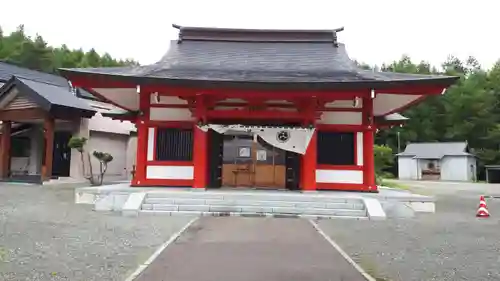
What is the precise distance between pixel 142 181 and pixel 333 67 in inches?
269

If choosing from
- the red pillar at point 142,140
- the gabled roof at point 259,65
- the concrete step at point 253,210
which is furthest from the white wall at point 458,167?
the red pillar at point 142,140

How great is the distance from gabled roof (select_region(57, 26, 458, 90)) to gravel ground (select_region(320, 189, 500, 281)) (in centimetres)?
381

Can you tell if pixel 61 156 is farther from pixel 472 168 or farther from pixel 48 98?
pixel 472 168

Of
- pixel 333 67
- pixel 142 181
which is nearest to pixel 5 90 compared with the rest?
pixel 142 181

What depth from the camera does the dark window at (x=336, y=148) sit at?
1239cm

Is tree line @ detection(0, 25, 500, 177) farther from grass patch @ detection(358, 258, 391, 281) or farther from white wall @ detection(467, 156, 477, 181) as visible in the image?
grass patch @ detection(358, 258, 391, 281)

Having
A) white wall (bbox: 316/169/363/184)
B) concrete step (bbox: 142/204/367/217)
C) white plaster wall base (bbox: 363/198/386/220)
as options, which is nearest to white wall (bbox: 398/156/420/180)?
white wall (bbox: 316/169/363/184)

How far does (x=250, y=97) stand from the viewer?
11805 mm

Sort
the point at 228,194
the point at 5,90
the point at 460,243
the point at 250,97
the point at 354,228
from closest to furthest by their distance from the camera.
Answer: the point at 460,243
the point at 354,228
the point at 228,194
the point at 250,97
the point at 5,90

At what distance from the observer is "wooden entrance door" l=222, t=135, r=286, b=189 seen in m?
13.5

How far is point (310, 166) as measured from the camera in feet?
38.7

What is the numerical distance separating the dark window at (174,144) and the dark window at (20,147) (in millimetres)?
14158

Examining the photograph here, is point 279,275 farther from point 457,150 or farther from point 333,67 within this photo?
point 457,150

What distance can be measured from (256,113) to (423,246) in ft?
22.0
